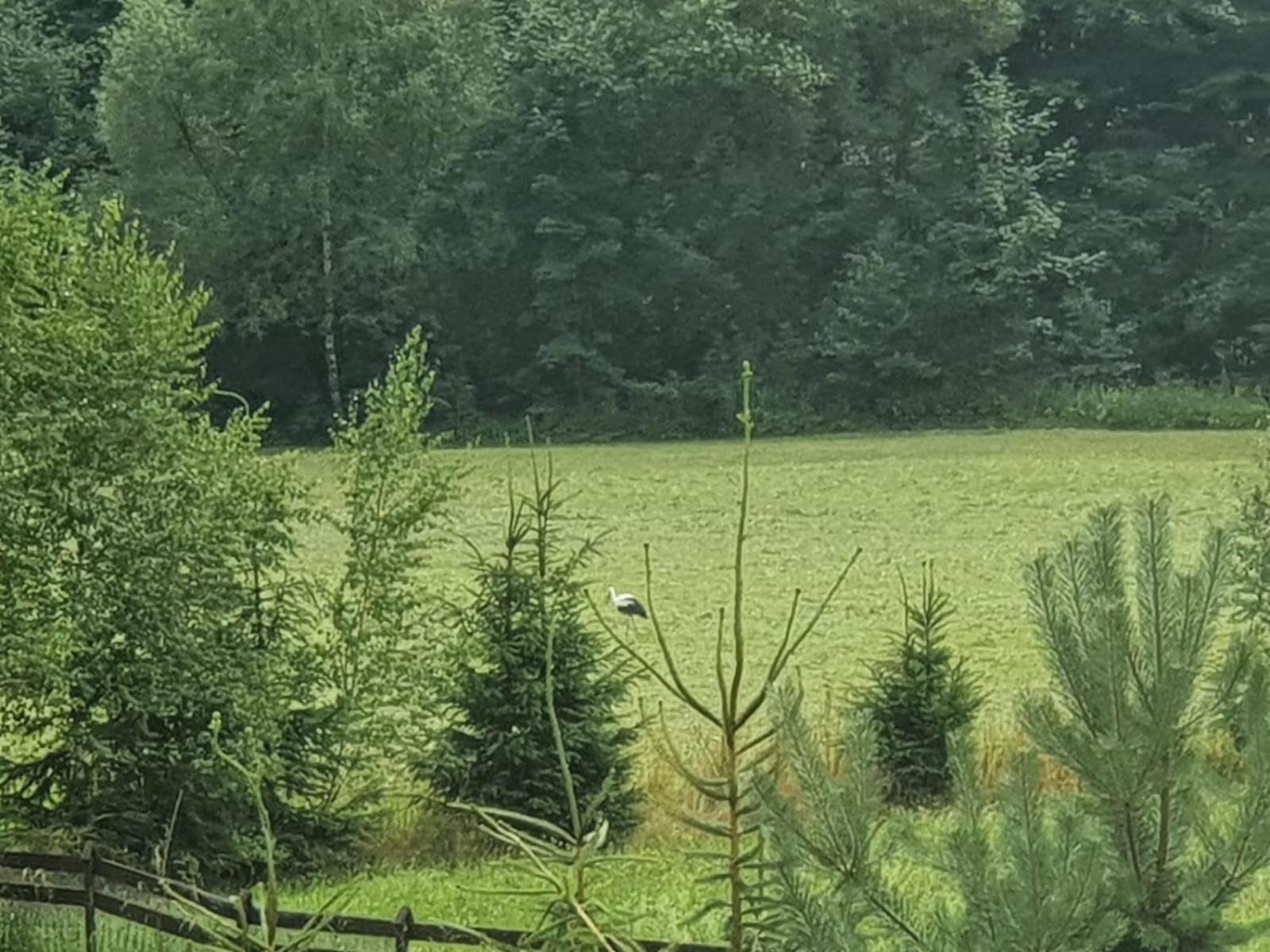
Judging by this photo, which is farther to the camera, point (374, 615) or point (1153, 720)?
point (374, 615)

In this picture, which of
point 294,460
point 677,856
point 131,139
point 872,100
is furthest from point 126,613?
point 872,100

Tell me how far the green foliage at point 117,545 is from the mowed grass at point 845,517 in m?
1.56

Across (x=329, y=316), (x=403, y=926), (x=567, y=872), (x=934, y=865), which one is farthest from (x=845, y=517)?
(x=567, y=872)

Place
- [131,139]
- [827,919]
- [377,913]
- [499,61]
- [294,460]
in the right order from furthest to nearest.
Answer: [499,61] → [131,139] → [294,460] → [377,913] → [827,919]

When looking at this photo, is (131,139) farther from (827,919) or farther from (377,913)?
(827,919)

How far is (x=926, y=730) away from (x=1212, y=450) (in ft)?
63.7

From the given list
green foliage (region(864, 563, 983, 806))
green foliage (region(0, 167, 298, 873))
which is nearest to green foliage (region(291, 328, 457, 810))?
green foliage (region(0, 167, 298, 873))

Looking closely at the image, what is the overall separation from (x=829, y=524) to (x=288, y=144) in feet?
54.5

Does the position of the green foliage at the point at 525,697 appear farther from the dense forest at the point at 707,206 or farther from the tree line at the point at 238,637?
the dense forest at the point at 707,206

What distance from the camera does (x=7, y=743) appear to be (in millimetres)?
10633

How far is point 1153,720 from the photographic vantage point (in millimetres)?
2771

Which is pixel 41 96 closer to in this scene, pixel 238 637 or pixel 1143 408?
pixel 1143 408

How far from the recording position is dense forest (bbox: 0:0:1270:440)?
3597 cm

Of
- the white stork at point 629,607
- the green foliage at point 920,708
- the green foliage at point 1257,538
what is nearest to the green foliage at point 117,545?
the green foliage at point 920,708
